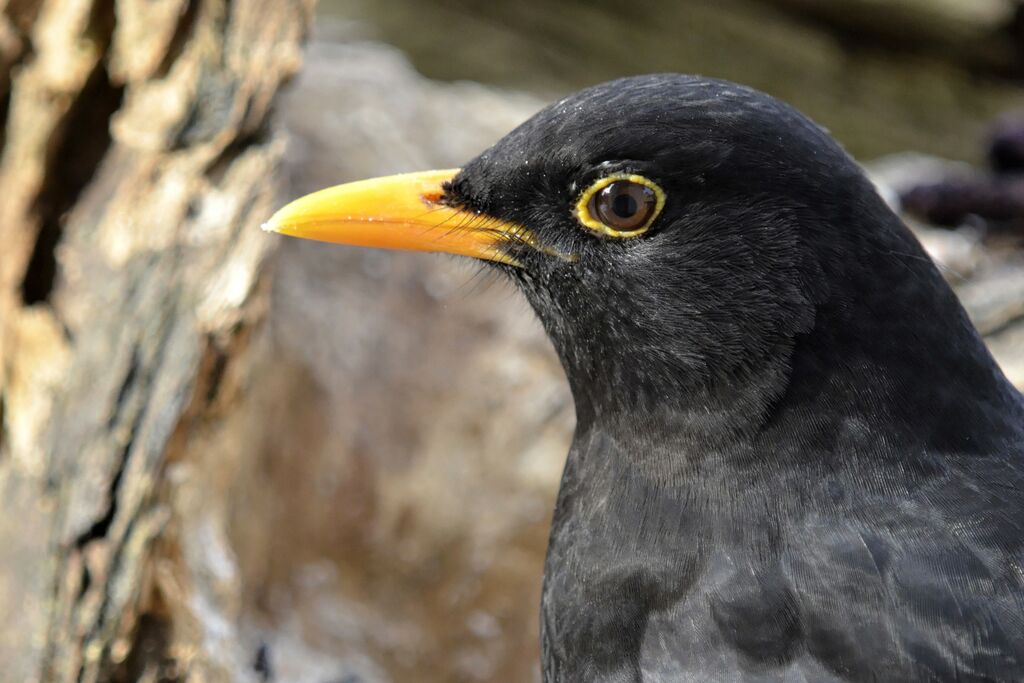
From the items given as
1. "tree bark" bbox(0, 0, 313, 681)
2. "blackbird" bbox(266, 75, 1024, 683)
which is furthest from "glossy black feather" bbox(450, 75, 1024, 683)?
"tree bark" bbox(0, 0, 313, 681)

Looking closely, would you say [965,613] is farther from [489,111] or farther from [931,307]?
[489,111]

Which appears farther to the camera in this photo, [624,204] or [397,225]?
[397,225]

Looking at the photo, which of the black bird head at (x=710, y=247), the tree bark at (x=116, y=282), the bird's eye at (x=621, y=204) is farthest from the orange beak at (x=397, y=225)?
the tree bark at (x=116, y=282)

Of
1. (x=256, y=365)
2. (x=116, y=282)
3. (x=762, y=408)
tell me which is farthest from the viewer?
(x=256, y=365)

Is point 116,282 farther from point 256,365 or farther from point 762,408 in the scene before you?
point 762,408

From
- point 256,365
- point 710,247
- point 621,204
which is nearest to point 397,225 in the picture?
point 621,204

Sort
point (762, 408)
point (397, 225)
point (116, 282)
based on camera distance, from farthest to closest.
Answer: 1. point (116, 282)
2. point (397, 225)
3. point (762, 408)

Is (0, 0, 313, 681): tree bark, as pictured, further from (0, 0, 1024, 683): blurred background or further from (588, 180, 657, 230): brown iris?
(588, 180, 657, 230): brown iris
